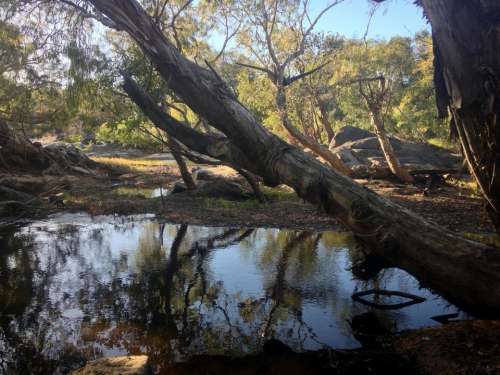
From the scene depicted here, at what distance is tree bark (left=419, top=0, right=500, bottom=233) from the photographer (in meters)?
4.91

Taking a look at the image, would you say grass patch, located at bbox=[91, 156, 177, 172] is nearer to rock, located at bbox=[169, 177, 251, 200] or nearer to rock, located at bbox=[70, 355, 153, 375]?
rock, located at bbox=[169, 177, 251, 200]

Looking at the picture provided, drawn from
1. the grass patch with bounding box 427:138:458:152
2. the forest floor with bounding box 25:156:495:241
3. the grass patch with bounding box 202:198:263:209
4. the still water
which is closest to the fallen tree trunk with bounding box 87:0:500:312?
the still water

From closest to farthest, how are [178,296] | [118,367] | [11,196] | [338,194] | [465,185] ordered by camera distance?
[118,367] < [338,194] < [178,296] < [11,196] < [465,185]

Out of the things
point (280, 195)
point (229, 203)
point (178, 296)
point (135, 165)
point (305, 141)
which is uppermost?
point (305, 141)

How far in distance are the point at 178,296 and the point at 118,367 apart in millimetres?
2898

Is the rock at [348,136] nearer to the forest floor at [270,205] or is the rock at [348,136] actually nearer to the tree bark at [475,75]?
the forest floor at [270,205]

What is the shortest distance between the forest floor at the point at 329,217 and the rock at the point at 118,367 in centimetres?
296

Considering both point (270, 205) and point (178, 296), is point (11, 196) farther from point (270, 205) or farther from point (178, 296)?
point (178, 296)

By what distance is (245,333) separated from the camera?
6.09 metres

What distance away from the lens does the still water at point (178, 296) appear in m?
5.78

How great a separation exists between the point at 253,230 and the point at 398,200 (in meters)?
6.42

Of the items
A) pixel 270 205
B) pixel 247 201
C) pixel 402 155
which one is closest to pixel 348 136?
pixel 402 155

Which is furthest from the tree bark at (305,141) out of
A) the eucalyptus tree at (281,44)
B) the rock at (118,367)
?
the rock at (118,367)

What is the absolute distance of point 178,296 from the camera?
291 inches
